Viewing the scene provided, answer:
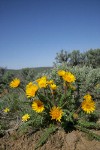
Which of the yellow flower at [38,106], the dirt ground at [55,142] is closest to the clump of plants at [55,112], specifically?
the yellow flower at [38,106]

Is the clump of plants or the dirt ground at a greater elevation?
the clump of plants

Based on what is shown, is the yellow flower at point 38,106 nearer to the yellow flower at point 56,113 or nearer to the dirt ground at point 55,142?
the yellow flower at point 56,113

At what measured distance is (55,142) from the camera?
153 inches

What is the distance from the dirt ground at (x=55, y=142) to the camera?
379 cm

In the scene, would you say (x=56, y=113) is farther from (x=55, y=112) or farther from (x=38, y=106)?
(x=38, y=106)

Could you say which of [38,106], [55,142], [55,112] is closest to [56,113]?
[55,112]

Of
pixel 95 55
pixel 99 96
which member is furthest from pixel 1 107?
pixel 95 55

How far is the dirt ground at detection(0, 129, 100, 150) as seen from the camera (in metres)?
3.79

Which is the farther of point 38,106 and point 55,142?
point 38,106

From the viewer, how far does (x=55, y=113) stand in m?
4.00

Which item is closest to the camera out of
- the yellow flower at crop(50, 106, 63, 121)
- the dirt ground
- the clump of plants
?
the dirt ground

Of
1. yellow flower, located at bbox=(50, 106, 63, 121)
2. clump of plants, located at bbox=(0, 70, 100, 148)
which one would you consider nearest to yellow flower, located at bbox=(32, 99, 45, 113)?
clump of plants, located at bbox=(0, 70, 100, 148)

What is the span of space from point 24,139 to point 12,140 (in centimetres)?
26

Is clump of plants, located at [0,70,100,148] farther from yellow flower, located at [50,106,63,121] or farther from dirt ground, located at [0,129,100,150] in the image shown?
dirt ground, located at [0,129,100,150]
